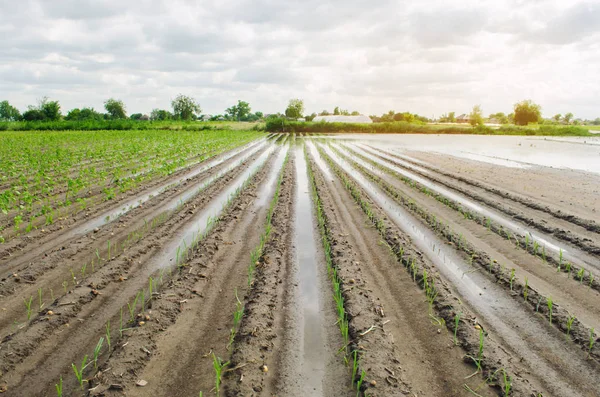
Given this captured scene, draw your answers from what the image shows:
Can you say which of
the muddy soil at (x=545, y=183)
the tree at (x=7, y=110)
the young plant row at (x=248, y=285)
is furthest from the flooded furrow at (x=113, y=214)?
the tree at (x=7, y=110)

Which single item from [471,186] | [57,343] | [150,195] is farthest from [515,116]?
[57,343]

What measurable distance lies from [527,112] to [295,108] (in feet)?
187

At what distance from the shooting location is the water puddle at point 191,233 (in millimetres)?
6727

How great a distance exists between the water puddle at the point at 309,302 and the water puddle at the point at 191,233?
2091 millimetres

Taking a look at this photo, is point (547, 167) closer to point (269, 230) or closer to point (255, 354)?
point (269, 230)

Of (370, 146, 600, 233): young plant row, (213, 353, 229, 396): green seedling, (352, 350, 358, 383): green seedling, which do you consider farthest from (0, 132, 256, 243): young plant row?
(370, 146, 600, 233): young plant row

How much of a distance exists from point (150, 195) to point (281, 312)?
28.3ft

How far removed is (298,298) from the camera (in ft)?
17.8

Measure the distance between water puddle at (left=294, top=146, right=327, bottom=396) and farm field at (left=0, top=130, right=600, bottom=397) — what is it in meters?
0.03

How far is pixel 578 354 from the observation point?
13.6 feet

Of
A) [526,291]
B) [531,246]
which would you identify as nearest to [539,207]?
[531,246]

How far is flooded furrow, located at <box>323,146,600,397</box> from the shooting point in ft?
12.3

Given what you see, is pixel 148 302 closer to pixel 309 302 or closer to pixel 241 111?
pixel 309 302

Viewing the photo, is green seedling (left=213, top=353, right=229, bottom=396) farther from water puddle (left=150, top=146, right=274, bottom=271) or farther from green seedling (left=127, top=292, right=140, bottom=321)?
water puddle (left=150, top=146, right=274, bottom=271)
